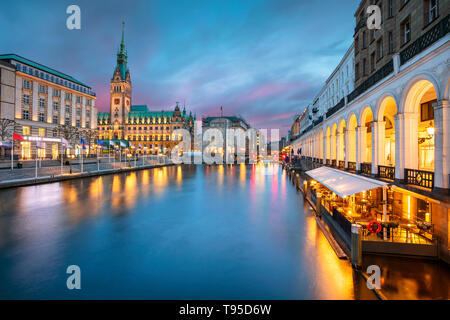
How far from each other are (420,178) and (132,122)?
533ft

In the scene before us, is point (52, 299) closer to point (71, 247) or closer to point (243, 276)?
point (71, 247)

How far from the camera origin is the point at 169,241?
10.9 metres

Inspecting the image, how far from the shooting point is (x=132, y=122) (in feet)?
499

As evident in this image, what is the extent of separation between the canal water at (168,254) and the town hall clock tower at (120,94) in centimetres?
14564

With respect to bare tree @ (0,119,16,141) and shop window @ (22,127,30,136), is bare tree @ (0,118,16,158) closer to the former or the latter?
bare tree @ (0,119,16,141)

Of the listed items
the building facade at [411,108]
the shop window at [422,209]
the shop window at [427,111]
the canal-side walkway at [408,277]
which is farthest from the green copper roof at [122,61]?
the canal-side walkway at [408,277]

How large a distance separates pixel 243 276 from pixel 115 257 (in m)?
5.39

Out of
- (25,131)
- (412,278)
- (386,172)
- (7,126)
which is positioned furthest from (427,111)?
(25,131)

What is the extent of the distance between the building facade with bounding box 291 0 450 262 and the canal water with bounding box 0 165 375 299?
506 centimetres

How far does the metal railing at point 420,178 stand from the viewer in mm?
9146

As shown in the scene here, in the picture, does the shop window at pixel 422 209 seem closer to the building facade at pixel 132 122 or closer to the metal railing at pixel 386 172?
the metal railing at pixel 386 172
